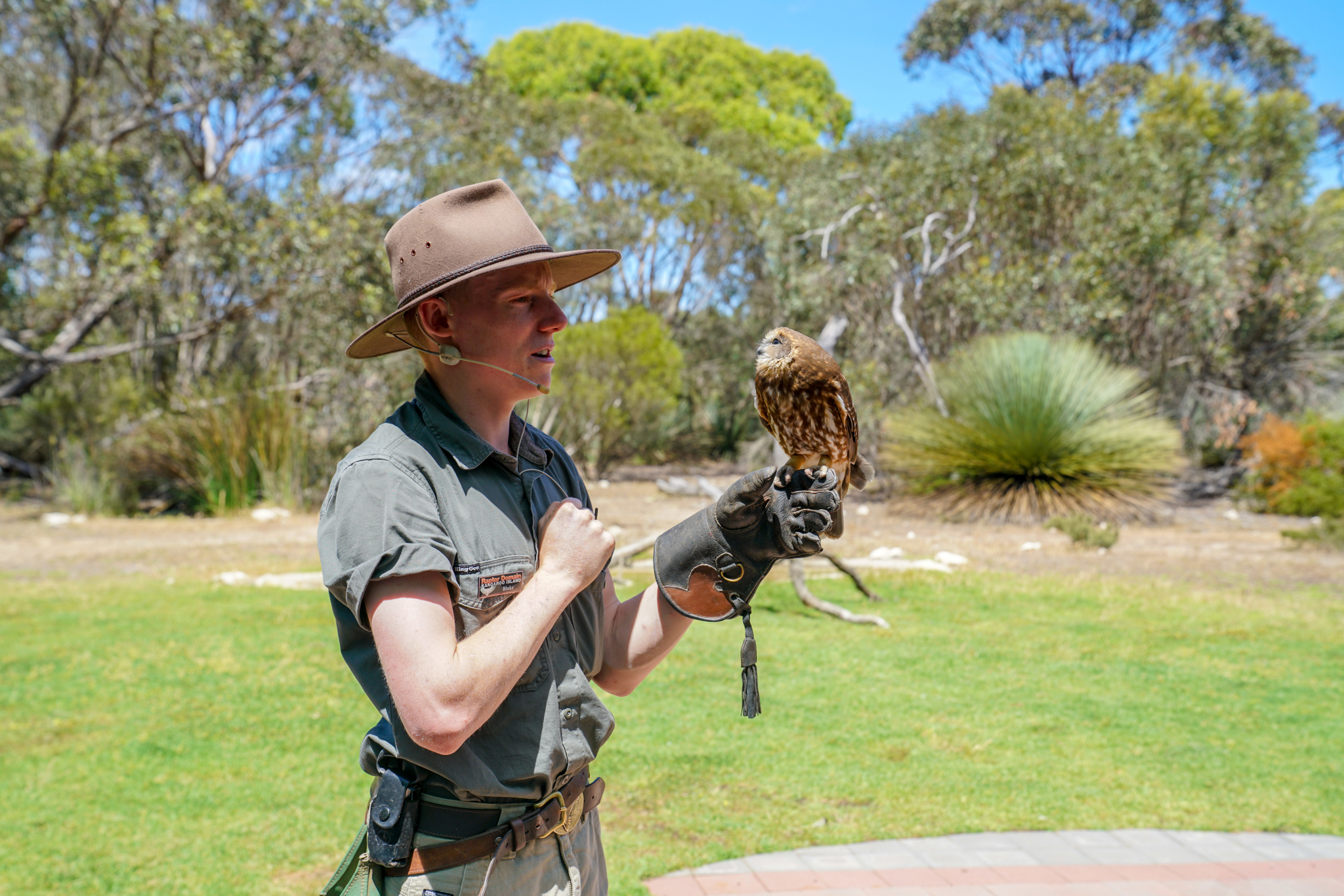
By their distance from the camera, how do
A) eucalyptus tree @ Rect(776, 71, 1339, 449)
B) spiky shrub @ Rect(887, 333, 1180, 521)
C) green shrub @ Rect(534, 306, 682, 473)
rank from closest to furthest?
spiky shrub @ Rect(887, 333, 1180, 521) → green shrub @ Rect(534, 306, 682, 473) → eucalyptus tree @ Rect(776, 71, 1339, 449)

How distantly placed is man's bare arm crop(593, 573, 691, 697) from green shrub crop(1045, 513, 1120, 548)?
959cm

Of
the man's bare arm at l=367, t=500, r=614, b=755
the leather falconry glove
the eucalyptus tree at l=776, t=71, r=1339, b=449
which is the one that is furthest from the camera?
the eucalyptus tree at l=776, t=71, r=1339, b=449

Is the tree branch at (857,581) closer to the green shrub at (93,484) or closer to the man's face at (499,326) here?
the man's face at (499,326)

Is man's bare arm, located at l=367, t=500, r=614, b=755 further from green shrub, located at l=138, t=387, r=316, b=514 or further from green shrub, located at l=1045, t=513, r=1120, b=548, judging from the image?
green shrub, located at l=138, t=387, r=316, b=514

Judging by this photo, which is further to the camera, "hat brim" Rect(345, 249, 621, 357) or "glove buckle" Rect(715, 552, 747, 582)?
"glove buckle" Rect(715, 552, 747, 582)

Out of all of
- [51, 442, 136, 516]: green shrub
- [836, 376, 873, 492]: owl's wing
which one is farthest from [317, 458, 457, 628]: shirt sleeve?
[51, 442, 136, 516]: green shrub

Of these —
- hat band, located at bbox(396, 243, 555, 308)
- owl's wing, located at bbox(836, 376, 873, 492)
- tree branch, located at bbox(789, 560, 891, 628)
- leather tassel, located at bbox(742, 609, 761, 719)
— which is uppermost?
hat band, located at bbox(396, 243, 555, 308)

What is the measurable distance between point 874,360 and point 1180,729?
11.8 meters

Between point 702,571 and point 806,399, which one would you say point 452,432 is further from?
point 806,399

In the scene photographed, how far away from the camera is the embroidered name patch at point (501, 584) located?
5.53 feet

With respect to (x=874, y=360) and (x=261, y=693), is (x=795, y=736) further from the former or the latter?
(x=874, y=360)

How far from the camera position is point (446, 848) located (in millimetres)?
1646

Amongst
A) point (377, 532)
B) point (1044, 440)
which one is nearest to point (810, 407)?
point (377, 532)

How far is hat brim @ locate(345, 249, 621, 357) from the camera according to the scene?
1.71 m
